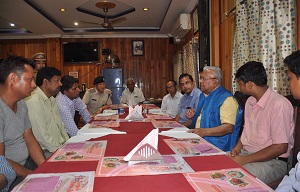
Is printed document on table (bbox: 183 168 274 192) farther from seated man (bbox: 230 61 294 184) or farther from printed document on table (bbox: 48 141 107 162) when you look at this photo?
seated man (bbox: 230 61 294 184)

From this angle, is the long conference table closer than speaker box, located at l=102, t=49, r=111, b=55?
Yes

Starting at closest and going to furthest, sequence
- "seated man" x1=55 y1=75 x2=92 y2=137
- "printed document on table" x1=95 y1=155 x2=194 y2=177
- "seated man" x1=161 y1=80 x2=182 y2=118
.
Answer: "printed document on table" x1=95 y1=155 x2=194 y2=177 < "seated man" x1=55 y1=75 x2=92 y2=137 < "seated man" x1=161 y1=80 x2=182 y2=118

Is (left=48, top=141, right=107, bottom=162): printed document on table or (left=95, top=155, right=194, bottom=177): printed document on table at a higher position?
(left=48, top=141, right=107, bottom=162): printed document on table

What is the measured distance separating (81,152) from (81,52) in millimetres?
6931

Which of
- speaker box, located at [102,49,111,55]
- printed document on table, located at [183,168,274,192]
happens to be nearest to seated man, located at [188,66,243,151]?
printed document on table, located at [183,168,274,192]

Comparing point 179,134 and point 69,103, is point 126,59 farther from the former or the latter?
point 179,134

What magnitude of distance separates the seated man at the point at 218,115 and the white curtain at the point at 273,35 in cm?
43

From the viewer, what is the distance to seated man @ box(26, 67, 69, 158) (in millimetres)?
2141

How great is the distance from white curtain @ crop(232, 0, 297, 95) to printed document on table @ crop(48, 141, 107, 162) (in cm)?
163

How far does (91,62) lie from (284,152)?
7.05 m

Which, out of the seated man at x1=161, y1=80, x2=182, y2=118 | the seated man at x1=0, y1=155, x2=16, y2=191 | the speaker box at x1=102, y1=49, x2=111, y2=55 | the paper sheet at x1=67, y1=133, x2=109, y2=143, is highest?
the speaker box at x1=102, y1=49, x2=111, y2=55

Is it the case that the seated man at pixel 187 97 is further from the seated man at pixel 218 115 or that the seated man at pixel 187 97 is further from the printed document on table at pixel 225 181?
the printed document on table at pixel 225 181

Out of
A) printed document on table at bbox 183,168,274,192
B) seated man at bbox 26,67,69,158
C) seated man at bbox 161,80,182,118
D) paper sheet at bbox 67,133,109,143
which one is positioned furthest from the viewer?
seated man at bbox 161,80,182,118

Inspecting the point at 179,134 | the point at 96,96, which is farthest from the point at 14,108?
the point at 96,96
